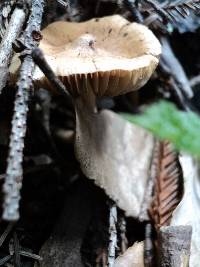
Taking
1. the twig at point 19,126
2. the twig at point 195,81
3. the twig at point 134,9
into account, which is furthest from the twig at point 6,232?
the twig at point 195,81

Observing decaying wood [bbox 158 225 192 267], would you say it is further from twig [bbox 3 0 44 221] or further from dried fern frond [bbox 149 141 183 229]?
twig [bbox 3 0 44 221]

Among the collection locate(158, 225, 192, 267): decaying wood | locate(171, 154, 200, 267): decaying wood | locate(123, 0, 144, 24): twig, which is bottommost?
locate(158, 225, 192, 267): decaying wood

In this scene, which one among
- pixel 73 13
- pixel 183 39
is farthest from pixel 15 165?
pixel 183 39

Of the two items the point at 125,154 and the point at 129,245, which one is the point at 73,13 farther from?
the point at 129,245

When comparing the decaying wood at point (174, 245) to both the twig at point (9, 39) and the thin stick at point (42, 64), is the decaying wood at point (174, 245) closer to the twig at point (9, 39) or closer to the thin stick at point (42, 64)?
the thin stick at point (42, 64)

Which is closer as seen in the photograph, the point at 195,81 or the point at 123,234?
the point at 123,234

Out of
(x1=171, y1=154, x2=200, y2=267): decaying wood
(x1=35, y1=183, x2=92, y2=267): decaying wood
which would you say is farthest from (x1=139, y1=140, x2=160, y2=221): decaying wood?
(x1=35, y1=183, x2=92, y2=267): decaying wood

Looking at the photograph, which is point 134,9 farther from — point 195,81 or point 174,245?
point 174,245

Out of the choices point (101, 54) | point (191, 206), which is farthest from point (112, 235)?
point (101, 54)
